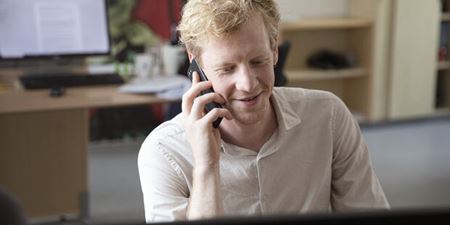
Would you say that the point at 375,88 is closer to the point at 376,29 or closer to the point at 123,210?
the point at 376,29

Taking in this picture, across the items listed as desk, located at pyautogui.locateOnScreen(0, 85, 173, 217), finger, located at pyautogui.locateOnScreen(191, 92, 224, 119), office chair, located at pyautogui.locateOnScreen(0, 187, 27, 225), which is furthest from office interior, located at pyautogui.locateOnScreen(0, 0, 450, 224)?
office chair, located at pyautogui.locateOnScreen(0, 187, 27, 225)

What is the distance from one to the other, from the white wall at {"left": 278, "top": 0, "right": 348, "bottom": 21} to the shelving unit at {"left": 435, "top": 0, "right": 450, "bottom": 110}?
2.50 ft

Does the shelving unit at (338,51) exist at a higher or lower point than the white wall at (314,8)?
lower

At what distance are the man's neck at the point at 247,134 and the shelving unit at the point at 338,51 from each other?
3.22 meters

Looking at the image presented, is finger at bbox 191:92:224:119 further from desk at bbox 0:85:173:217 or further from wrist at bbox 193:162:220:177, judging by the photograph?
desk at bbox 0:85:173:217

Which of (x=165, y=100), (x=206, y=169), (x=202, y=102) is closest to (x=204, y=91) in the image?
(x=202, y=102)

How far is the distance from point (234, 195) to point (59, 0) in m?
1.88

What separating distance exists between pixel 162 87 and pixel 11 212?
7.20 feet

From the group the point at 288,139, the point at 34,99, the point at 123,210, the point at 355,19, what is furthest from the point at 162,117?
the point at 288,139

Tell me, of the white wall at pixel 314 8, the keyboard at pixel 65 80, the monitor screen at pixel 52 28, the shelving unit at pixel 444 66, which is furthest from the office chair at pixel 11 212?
the shelving unit at pixel 444 66

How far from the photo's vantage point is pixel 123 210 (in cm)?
327

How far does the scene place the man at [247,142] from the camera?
4.06ft

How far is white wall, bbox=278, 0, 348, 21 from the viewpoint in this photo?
4.73 meters

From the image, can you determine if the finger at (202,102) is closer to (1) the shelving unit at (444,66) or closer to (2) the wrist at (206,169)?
(2) the wrist at (206,169)
